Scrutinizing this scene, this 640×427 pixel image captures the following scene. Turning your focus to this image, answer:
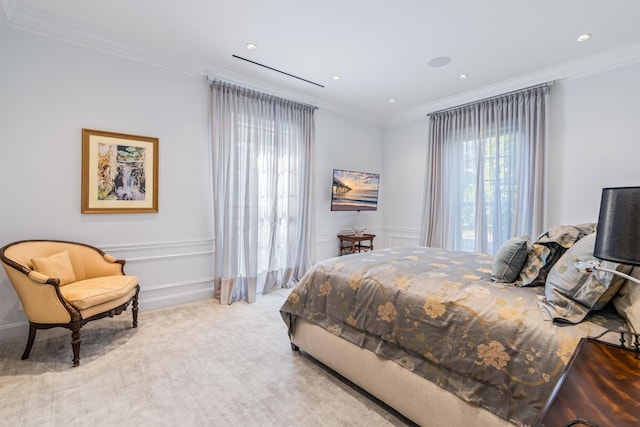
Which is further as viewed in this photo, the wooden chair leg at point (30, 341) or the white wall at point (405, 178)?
the white wall at point (405, 178)

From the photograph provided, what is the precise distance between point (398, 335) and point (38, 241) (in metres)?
3.29

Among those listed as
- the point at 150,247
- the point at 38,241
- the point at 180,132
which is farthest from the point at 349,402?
the point at 180,132

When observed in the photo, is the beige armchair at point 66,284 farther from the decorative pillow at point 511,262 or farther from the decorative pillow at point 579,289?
the decorative pillow at point 579,289

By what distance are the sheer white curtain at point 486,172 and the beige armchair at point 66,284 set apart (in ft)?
14.7

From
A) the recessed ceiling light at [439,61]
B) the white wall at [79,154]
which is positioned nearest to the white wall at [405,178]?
the recessed ceiling light at [439,61]

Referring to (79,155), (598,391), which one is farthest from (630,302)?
(79,155)

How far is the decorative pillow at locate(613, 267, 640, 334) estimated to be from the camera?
48.4 inches

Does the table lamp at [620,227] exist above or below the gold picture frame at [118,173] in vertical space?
below

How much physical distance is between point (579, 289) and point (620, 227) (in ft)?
1.50

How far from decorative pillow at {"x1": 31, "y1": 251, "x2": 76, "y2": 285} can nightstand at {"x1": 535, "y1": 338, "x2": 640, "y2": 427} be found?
3406 mm

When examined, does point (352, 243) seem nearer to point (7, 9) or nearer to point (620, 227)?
point (620, 227)

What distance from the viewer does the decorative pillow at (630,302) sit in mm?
1229

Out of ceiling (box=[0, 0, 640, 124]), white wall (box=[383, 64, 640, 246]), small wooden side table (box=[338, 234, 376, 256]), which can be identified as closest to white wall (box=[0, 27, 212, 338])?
ceiling (box=[0, 0, 640, 124])

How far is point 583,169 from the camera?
371 cm
